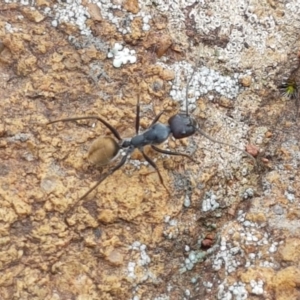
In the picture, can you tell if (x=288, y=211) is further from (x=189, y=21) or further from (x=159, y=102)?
(x=189, y=21)

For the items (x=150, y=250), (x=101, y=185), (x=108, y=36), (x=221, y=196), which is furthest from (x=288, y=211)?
(x=108, y=36)

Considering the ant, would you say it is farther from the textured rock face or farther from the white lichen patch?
the white lichen patch

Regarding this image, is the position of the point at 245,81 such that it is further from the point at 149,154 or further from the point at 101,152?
the point at 101,152

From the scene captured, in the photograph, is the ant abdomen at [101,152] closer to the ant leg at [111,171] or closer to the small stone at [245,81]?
the ant leg at [111,171]

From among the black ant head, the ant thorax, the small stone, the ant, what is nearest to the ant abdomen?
the ant

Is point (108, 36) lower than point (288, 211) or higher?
higher
